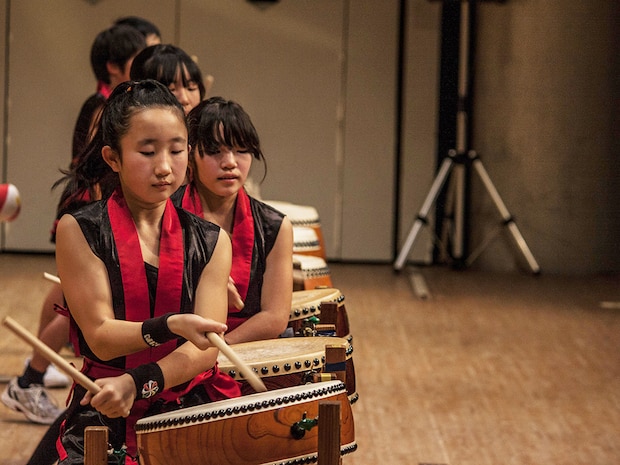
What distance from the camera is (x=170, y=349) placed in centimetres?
179

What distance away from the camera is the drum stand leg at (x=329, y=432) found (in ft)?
5.29

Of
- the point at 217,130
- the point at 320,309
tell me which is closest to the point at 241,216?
the point at 217,130

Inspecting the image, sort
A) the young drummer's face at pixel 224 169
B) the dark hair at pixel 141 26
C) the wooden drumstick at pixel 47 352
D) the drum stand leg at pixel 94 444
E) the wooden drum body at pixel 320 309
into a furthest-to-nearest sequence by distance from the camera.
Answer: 1. the dark hair at pixel 141 26
2. the wooden drum body at pixel 320 309
3. the young drummer's face at pixel 224 169
4. the drum stand leg at pixel 94 444
5. the wooden drumstick at pixel 47 352

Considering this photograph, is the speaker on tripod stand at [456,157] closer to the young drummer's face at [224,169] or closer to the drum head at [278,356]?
the young drummer's face at [224,169]

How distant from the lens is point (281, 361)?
82.0 inches

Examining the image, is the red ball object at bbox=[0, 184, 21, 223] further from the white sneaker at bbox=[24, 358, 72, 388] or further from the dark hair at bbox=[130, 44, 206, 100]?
the white sneaker at bbox=[24, 358, 72, 388]

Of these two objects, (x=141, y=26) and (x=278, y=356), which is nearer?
(x=278, y=356)

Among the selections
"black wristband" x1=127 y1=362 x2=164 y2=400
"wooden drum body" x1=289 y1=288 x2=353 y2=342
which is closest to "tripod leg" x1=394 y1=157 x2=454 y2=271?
"wooden drum body" x1=289 y1=288 x2=353 y2=342

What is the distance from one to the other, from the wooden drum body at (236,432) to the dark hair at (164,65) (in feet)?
4.06

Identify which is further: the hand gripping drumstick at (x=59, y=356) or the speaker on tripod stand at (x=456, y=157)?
the speaker on tripod stand at (x=456, y=157)

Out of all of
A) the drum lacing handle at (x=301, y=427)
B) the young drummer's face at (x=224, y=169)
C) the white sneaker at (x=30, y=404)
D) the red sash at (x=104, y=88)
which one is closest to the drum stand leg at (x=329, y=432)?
the drum lacing handle at (x=301, y=427)

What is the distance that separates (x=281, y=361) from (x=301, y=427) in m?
0.34

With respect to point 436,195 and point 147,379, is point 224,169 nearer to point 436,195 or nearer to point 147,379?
point 147,379

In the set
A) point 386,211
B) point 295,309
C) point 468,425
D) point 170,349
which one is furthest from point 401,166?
point 170,349
